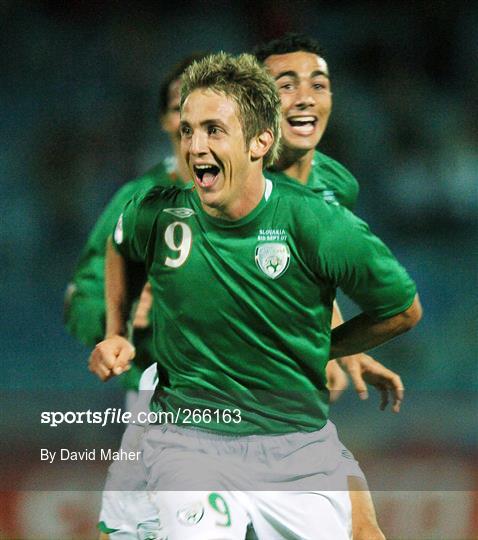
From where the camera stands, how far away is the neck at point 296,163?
2504 millimetres

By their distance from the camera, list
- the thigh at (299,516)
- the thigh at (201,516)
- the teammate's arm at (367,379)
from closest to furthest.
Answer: the thigh at (201,516)
the thigh at (299,516)
the teammate's arm at (367,379)

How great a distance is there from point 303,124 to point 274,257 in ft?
1.26

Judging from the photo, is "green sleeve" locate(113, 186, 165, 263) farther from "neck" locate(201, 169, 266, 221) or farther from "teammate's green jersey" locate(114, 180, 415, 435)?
"neck" locate(201, 169, 266, 221)

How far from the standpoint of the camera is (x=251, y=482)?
246 centimetres

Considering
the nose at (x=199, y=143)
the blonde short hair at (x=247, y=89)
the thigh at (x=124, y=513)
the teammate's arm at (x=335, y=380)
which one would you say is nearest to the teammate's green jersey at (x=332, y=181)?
the blonde short hair at (x=247, y=89)

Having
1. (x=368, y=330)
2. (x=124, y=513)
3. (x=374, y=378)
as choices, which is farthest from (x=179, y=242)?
(x=124, y=513)

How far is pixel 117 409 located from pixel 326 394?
59 centimetres

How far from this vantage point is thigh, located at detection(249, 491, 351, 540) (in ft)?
7.72

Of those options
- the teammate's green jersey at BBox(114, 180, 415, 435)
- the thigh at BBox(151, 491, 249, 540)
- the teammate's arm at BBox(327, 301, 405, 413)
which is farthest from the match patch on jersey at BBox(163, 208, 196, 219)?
the thigh at BBox(151, 491, 249, 540)

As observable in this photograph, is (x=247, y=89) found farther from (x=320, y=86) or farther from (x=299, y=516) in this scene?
(x=299, y=516)

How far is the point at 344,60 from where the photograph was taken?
254 centimetres

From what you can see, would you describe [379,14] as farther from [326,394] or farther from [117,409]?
[117,409]

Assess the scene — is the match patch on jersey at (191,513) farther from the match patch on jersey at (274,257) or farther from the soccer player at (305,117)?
the match patch on jersey at (274,257)

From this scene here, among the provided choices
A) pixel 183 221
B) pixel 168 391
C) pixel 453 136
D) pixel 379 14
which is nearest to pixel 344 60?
pixel 379 14
